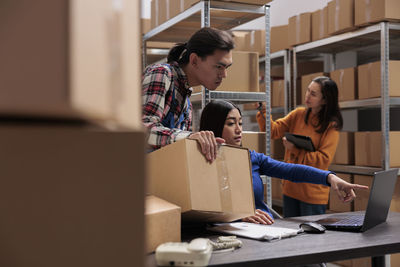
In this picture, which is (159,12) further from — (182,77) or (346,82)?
(182,77)

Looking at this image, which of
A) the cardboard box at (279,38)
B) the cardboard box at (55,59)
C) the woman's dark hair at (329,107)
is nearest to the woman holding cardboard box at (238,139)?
the woman's dark hair at (329,107)

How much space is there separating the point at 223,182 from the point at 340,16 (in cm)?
239

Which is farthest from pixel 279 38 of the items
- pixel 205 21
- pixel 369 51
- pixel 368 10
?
pixel 205 21

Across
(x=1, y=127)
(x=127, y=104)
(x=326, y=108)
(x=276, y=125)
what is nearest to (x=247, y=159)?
(x=127, y=104)

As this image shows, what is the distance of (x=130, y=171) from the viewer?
0.47m

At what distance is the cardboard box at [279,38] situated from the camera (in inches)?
160

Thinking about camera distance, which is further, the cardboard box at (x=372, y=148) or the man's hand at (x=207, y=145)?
the cardboard box at (x=372, y=148)

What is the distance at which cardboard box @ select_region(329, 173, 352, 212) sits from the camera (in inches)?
128

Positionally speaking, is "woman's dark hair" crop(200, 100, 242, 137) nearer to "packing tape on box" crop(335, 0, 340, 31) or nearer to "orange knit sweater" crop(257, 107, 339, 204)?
"orange knit sweater" crop(257, 107, 339, 204)

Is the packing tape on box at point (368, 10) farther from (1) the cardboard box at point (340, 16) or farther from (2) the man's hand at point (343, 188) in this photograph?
(2) the man's hand at point (343, 188)

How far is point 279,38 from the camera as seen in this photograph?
13.5ft

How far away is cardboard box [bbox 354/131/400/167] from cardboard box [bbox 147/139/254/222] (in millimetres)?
1895

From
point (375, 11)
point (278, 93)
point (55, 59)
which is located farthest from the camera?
point (278, 93)

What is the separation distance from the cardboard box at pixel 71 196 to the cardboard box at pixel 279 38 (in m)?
3.75
